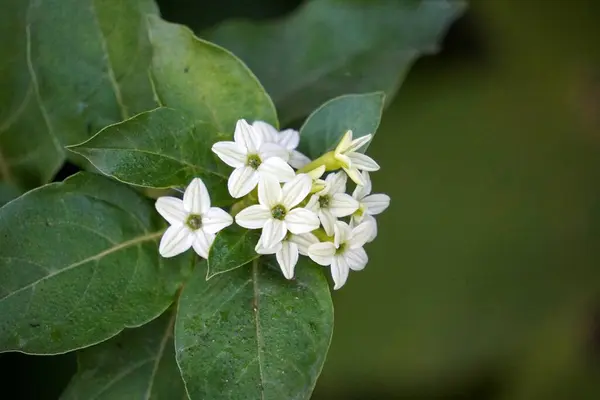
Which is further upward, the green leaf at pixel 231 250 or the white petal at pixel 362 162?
Answer: the white petal at pixel 362 162

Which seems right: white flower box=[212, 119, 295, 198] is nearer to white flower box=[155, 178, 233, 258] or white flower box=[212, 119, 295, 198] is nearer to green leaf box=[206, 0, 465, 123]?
white flower box=[155, 178, 233, 258]

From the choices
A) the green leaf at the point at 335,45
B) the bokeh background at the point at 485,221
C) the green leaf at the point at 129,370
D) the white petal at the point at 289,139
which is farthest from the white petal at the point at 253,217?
the bokeh background at the point at 485,221

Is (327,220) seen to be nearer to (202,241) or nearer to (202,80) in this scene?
(202,241)

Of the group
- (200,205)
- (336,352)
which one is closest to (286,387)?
(200,205)

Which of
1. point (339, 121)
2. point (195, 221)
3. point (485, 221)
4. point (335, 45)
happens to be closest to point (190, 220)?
point (195, 221)

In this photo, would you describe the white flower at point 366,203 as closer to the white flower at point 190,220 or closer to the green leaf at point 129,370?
the white flower at point 190,220

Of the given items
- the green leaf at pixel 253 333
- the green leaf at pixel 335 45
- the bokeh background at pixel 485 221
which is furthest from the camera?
the bokeh background at pixel 485 221
